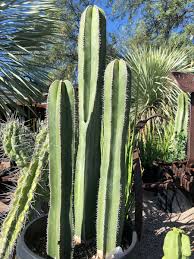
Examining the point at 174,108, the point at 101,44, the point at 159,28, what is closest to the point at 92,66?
the point at 101,44

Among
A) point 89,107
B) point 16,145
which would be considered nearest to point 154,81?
point 16,145

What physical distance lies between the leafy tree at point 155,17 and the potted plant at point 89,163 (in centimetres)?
1412

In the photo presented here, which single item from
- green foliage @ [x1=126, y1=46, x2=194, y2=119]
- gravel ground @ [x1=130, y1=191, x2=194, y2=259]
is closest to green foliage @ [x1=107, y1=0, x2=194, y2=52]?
green foliage @ [x1=126, y1=46, x2=194, y2=119]

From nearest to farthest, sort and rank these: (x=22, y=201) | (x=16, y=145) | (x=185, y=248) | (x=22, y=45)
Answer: (x=185, y=248), (x=22, y=201), (x=16, y=145), (x=22, y=45)

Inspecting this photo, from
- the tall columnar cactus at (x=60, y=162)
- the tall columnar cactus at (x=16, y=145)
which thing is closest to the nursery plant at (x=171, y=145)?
the tall columnar cactus at (x=16, y=145)

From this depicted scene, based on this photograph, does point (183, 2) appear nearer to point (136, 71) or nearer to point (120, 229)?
point (136, 71)

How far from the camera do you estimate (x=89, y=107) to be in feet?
7.67

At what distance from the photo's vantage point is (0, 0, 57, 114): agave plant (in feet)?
19.4

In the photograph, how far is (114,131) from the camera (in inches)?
86.0

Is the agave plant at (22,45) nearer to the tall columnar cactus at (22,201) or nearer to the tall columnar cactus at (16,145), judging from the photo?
the tall columnar cactus at (16,145)

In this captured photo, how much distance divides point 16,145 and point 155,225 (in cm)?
154

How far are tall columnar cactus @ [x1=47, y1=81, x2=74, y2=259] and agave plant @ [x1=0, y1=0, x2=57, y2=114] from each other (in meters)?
3.76

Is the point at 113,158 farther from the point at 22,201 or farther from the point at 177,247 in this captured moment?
the point at 22,201

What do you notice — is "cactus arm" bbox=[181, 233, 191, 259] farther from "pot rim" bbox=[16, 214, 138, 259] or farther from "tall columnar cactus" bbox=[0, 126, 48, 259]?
"tall columnar cactus" bbox=[0, 126, 48, 259]
